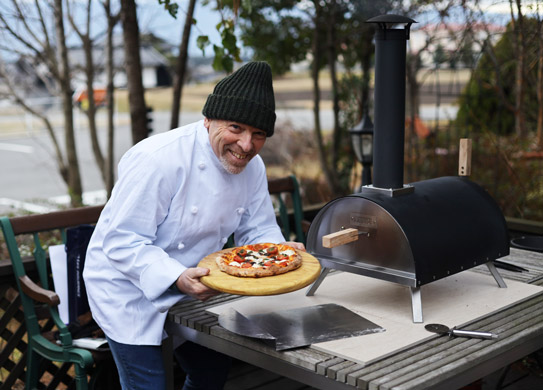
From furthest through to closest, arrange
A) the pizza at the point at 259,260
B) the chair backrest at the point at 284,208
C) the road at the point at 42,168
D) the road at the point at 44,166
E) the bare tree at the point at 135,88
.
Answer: the road at the point at 42,168 → the road at the point at 44,166 → the bare tree at the point at 135,88 → the chair backrest at the point at 284,208 → the pizza at the point at 259,260

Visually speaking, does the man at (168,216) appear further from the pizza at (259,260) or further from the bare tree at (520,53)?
the bare tree at (520,53)

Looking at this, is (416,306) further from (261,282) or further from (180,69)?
(180,69)

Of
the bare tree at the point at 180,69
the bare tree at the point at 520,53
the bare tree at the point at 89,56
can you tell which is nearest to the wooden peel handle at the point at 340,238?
the bare tree at the point at 520,53

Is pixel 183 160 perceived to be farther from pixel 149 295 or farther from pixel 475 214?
pixel 475 214

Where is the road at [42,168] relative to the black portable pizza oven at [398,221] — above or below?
below

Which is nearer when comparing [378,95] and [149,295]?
[149,295]

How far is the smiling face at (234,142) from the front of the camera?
2416 mm

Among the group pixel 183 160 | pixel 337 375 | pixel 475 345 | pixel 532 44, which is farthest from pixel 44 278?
pixel 532 44

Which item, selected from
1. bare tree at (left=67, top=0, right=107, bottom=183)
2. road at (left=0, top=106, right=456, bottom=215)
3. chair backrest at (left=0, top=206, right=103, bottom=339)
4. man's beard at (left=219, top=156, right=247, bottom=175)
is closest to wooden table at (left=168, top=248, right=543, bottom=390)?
man's beard at (left=219, top=156, right=247, bottom=175)

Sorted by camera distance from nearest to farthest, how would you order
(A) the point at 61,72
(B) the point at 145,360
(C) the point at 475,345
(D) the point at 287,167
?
(C) the point at 475,345, (B) the point at 145,360, (A) the point at 61,72, (D) the point at 287,167

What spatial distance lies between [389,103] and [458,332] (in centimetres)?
94

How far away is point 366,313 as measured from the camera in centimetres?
243

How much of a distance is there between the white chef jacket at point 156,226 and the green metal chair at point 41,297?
0.62 metres

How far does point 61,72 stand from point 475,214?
5.55 metres
